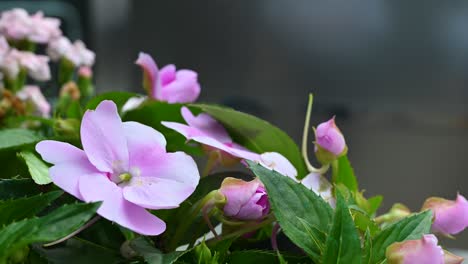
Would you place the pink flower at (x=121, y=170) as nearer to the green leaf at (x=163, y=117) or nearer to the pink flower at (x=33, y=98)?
the green leaf at (x=163, y=117)

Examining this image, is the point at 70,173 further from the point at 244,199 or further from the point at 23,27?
the point at 23,27

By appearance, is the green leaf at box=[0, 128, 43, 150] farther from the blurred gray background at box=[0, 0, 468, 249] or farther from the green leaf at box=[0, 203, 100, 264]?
the blurred gray background at box=[0, 0, 468, 249]

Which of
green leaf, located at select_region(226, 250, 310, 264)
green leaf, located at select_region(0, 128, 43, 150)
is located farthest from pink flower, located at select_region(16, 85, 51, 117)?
green leaf, located at select_region(226, 250, 310, 264)

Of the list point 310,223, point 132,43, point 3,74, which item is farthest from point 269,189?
point 132,43

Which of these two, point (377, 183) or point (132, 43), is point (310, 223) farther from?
point (132, 43)

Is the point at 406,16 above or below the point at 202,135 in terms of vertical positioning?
below

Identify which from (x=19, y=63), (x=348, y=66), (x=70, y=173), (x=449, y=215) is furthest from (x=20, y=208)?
(x=348, y=66)
